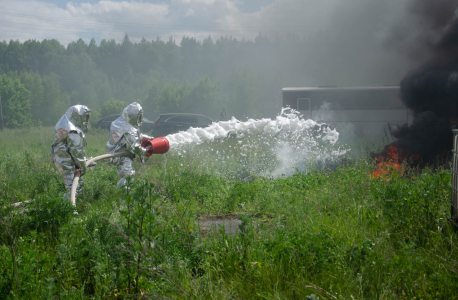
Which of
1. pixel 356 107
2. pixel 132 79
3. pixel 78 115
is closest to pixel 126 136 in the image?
pixel 78 115

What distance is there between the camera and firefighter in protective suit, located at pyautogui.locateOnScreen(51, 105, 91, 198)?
423 cm

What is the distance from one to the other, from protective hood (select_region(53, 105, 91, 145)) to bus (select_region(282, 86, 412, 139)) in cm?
1311

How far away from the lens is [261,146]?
838 centimetres

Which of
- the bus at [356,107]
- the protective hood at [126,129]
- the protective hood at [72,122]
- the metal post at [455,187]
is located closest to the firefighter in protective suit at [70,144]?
the protective hood at [72,122]

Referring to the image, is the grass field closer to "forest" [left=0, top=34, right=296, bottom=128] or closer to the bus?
the bus

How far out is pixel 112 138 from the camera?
17.9ft

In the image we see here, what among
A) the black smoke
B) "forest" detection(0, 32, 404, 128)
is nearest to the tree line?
"forest" detection(0, 32, 404, 128)

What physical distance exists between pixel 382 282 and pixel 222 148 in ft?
22.1

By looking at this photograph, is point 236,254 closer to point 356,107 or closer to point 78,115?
point 78,115

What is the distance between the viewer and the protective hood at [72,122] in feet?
13.9

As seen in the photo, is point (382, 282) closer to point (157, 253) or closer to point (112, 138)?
point (157, 253)

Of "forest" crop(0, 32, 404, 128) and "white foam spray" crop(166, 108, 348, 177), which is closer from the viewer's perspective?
"white foam spray" crop(166, 108, 348, 177)

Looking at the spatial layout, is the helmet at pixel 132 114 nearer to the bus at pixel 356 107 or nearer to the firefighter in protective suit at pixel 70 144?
the firefighter in protective suit at pixel 70 144

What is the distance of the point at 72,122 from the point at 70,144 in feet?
1.17
